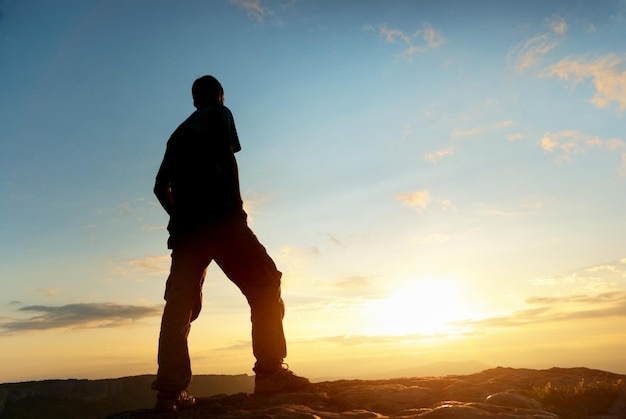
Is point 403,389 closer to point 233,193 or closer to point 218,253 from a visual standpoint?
point 218,253

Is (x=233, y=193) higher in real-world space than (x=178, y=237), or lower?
higher

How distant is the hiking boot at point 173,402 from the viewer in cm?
487

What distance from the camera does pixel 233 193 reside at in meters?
5.89

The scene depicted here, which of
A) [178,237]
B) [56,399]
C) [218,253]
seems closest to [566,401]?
[218,253]

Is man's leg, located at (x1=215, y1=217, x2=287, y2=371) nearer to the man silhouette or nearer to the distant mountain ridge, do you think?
the man silhouette

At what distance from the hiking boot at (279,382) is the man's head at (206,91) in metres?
3.80

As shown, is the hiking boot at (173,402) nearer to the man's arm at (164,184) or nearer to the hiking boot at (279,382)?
the hiking boot at (279,382)

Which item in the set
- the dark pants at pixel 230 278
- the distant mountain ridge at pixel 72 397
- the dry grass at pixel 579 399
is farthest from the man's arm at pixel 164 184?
the distant mountain ridge at pixel 72 397

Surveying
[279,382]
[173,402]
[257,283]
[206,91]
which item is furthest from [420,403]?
[206,91]

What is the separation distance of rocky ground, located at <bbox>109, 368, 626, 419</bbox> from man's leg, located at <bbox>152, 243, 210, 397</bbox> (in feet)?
1.36

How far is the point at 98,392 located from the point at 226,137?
214 m

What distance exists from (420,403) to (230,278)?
282 centimetres

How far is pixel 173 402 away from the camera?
4.97 m

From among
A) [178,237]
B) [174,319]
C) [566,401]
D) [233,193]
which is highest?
[233,193]
